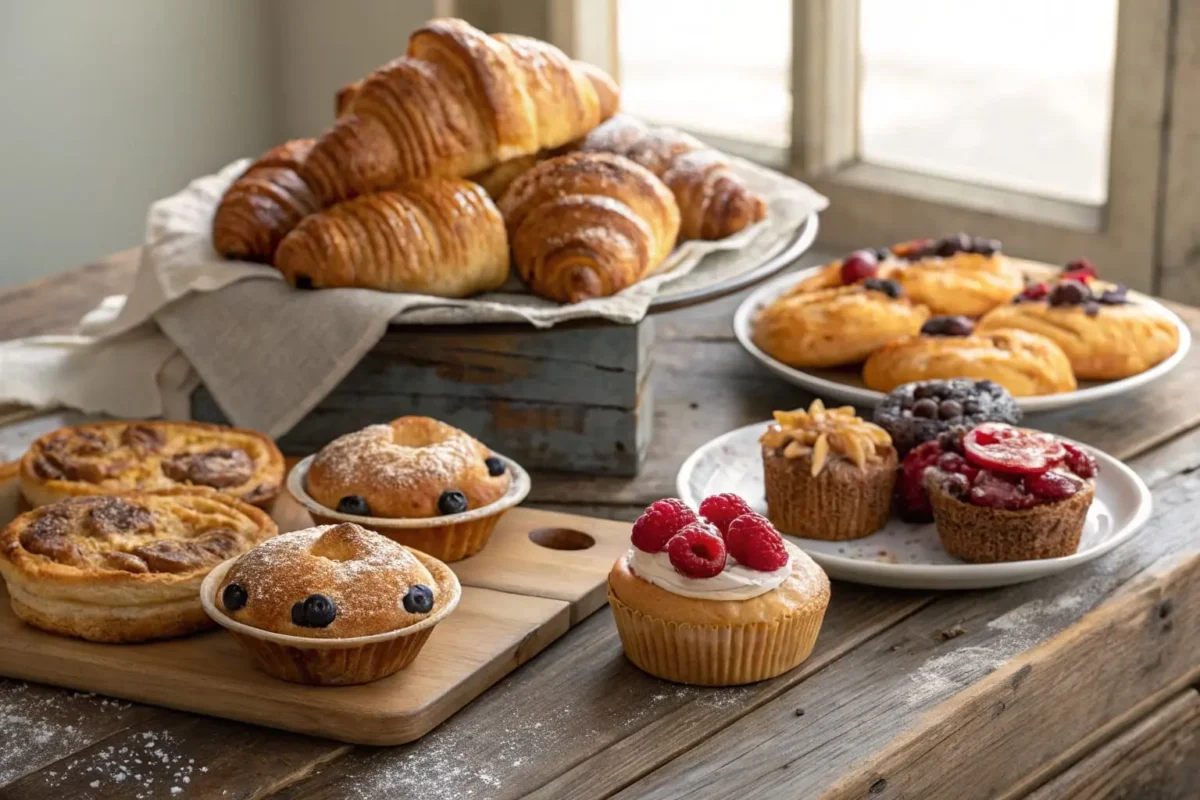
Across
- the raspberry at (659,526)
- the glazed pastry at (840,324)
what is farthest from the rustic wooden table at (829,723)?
the glazed pastry at (840,324)

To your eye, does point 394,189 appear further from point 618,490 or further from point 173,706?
point 173,706

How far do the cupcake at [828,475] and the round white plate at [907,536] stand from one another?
0.02 metres

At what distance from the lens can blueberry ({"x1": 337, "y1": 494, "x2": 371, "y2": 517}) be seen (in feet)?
4.75

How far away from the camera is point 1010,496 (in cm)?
145

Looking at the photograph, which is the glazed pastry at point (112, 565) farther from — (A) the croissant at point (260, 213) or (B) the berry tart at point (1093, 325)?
(B) the berry tart at point (1093, 325)

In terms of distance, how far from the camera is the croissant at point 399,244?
5.78ft

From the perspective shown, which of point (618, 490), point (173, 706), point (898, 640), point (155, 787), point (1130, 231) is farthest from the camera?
point (1130, 231)

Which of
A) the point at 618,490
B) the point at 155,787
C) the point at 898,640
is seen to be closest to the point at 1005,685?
the point at 898,640

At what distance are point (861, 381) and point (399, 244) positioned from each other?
A: 1.95ft

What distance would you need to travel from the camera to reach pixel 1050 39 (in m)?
2.71

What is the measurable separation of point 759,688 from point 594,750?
0.56 ft

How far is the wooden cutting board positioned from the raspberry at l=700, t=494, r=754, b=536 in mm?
156

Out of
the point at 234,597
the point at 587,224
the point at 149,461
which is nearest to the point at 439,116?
the point at 587,224

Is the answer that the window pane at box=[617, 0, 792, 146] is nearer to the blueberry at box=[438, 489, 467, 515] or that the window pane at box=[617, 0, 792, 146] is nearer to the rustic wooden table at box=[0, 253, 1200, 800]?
the rustic wooden table at box=[0, 253, 1200, 800]
